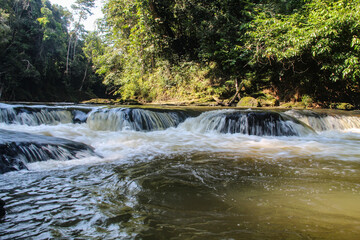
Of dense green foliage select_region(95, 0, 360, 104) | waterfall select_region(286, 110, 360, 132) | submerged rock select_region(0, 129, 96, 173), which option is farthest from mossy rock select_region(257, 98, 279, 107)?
submerged rock select_region(0, 129, 96, 173)

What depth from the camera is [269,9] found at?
11141mm

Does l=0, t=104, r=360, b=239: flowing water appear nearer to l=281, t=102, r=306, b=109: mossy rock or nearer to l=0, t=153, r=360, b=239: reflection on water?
l=0, t=153, r=360, b=239: reflection on water

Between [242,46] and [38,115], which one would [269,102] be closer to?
[242,46]

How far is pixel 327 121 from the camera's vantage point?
24.5 ft

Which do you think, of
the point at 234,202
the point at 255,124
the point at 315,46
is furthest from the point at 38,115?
the point at 315,46

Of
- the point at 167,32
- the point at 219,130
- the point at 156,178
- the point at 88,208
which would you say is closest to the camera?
the point at 88,208

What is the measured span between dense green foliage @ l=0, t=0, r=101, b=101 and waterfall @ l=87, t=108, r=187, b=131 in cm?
1625

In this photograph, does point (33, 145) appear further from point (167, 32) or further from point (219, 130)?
point (167, 32)

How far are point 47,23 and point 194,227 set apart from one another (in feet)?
100.0

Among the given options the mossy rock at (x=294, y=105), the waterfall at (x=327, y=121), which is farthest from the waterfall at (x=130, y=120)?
the mossy rock at (x=294, y=105)

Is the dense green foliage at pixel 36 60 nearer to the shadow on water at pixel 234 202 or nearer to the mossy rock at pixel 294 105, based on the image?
the mossy rock at pixel 294 105

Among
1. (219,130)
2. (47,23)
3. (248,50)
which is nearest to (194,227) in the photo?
(219,130)

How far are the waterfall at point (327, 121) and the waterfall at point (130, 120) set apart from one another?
13.9 feet

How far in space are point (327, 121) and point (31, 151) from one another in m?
8.33
